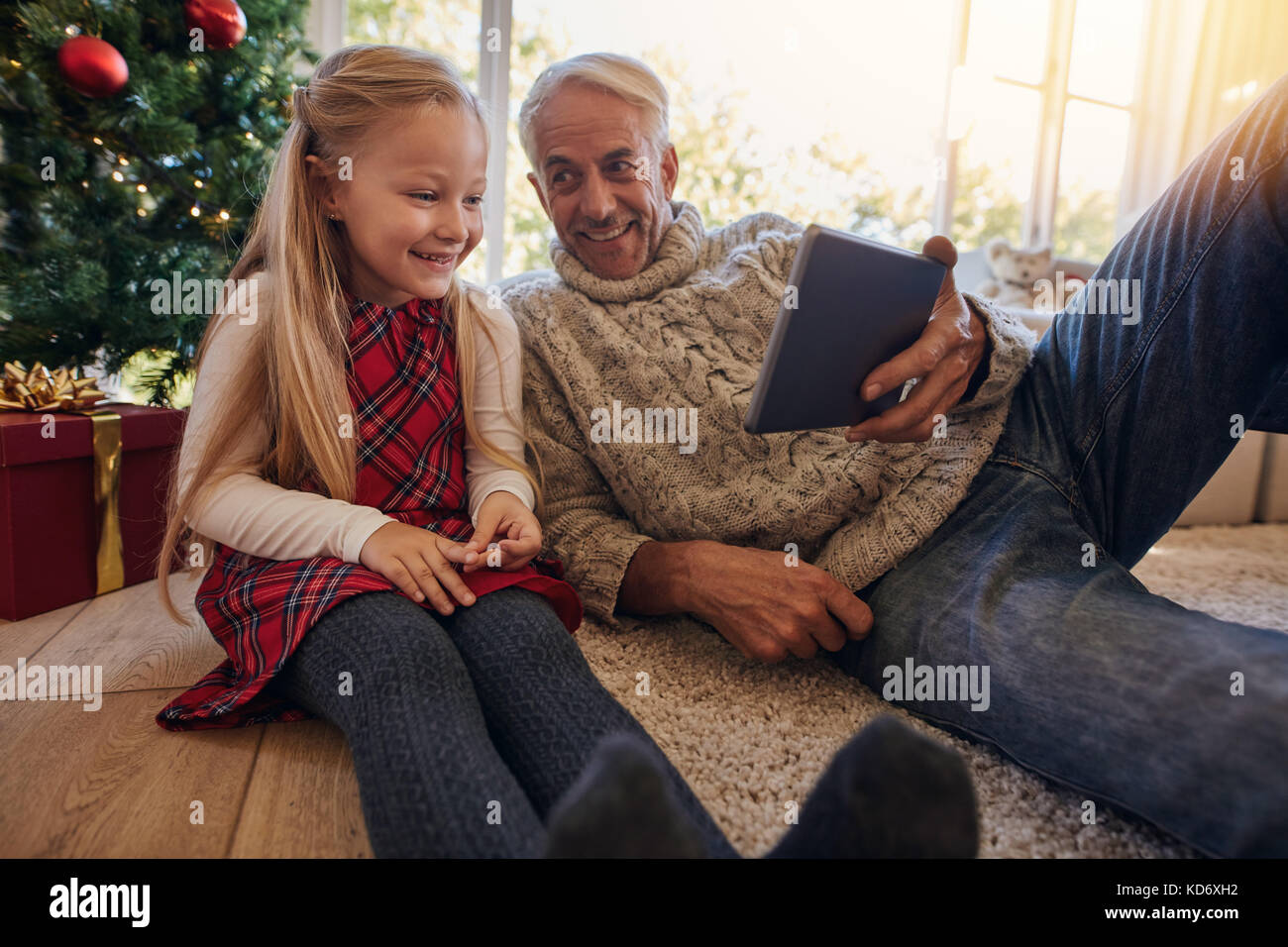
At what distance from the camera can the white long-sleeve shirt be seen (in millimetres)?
805

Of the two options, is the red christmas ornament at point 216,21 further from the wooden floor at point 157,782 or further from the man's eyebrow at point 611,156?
the wooden floor at point 157,782

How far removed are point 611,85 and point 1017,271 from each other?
1.84 metres

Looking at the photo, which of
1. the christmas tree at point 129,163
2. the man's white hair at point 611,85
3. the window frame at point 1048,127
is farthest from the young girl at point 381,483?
the window frame at point 1048,127

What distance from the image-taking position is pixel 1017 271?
2.45 meters

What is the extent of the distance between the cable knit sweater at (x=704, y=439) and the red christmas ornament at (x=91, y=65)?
0.70m

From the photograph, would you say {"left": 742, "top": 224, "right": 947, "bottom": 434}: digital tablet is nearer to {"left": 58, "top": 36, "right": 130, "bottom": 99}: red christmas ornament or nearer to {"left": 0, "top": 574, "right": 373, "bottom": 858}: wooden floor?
{"left": 0, "top": 574, "right": 373, "bottom": 858}: wooden floor

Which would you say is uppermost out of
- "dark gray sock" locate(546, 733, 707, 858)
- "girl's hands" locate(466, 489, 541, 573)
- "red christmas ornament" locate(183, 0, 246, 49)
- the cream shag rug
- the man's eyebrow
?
"red christmas ornament" locate(183, 0, 246, 49)

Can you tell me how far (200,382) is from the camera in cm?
89

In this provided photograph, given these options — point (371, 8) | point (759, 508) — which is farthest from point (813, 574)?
point (371, 8)

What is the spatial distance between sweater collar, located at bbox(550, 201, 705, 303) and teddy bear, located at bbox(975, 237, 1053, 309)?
1.64m

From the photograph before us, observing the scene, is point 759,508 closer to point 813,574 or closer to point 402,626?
point 813,574

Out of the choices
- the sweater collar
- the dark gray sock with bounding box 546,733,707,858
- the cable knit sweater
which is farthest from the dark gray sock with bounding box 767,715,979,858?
the sweater collar

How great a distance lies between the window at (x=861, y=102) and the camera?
210 cm

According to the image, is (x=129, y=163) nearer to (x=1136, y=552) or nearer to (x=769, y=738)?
(x=769, y=738)
